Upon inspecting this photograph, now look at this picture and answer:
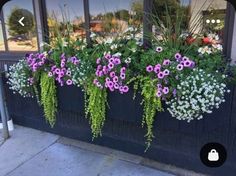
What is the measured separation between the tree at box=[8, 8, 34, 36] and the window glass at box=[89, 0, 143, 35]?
3.50 feet

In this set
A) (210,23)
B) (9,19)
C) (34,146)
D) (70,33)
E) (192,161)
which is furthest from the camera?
(9,19)

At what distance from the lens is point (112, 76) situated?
2.26 meters

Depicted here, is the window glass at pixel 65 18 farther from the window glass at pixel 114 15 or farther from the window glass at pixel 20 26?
the window glass at pixel 20 26

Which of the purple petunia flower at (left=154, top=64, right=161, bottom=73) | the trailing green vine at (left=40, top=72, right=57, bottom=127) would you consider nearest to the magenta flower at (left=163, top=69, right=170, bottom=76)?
the purple petunia flower at (left=154, top=64, right=161, bottom=73)

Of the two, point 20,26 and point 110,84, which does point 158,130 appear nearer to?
point 110,84

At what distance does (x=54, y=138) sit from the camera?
3.06 meters

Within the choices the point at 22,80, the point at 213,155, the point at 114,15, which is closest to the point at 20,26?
the point at 22,80

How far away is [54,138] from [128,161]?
0.98 meters

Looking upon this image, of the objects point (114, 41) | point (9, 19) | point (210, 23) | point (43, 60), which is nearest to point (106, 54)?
point (114, 41)

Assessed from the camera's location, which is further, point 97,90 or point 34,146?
point 34,146

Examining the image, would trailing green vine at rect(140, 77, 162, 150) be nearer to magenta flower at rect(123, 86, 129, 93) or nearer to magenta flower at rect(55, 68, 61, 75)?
magenta flower at rect(123, 86, 129, 93)

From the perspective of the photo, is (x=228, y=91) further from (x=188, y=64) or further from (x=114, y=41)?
(x=114, y=41)

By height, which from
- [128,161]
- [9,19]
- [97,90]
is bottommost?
[128,161]

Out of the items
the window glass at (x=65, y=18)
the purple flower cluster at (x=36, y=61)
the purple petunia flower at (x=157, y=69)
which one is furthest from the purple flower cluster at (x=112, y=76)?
the window glass at (x=65, y=18)
